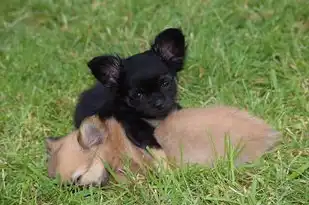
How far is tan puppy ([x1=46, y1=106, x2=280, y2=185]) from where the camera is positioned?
12.5 feet

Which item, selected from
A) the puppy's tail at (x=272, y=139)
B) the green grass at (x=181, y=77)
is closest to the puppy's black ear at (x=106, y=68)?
Result: the green grass at (x=181, y=77)

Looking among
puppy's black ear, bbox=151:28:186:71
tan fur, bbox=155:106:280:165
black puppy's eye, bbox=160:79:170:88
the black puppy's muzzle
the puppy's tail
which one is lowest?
the puppy's tail

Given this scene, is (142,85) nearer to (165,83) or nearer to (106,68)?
(165,83)

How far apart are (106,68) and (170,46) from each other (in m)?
0.45

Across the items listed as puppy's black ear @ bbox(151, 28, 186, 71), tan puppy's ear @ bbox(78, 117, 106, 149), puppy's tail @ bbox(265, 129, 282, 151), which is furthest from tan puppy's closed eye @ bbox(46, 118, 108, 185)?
puppy's tail @ bbox(265, 129, 282, 151)

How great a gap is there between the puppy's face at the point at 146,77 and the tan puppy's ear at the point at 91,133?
0.30 metres

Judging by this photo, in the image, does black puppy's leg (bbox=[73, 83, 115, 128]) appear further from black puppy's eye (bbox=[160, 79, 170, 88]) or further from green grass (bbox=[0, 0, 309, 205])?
black puppy's eye (bbox=[160, 79, 170, 88])

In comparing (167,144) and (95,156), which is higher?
(95,156)

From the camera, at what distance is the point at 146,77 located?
4.08 metres

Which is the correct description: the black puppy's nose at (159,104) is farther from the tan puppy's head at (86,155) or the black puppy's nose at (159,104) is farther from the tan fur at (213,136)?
the tan puppy's head at (86,155)

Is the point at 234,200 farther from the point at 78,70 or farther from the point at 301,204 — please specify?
the point at 78,70

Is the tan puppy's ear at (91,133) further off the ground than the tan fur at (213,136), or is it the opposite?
the tan puppy's ear at (91,133)

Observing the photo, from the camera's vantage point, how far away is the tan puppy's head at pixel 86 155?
379 centimetres

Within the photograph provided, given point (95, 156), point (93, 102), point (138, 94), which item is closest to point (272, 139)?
point (138, 94)
